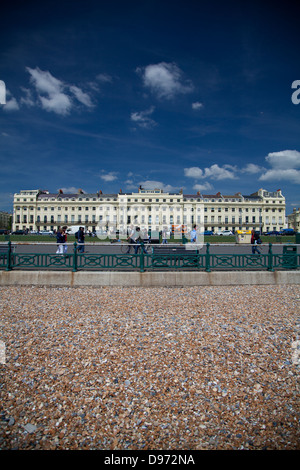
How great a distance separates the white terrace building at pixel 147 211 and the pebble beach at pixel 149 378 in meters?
83.4

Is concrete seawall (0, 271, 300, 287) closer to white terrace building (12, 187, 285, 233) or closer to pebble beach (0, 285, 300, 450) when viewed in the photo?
pebble beach (0, 285, 300, 450)

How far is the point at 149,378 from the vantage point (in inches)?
130

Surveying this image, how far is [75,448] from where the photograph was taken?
231 centimetres

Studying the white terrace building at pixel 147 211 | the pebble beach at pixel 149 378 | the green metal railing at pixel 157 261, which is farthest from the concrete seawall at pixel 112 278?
the white terrace building at pixel 147 211

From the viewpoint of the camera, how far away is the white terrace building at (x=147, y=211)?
89750 mm

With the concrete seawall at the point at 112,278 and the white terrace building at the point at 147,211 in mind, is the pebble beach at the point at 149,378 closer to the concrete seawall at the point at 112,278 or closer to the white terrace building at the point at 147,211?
the concrete seawall at the point at 112,278

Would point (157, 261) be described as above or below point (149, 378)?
above

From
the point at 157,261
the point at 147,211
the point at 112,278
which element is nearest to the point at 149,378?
the point at 112,278

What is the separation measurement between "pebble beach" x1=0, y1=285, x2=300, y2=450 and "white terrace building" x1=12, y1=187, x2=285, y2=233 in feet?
274

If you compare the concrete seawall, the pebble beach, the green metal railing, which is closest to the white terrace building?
the green metal railing

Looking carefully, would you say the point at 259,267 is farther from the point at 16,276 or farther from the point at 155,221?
the point at 155,221

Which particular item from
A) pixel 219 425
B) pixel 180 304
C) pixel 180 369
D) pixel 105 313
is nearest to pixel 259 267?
pixel 180 304

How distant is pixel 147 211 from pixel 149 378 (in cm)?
8688

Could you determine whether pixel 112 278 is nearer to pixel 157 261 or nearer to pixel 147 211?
pixel 157 261
